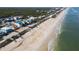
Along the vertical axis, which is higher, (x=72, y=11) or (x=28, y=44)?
(x=72, y=11)

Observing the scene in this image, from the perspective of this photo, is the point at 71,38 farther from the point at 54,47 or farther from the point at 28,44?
the point at 28,44

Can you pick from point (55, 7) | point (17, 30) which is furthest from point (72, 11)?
point (17, 30)

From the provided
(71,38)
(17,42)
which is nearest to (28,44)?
(17,42)
